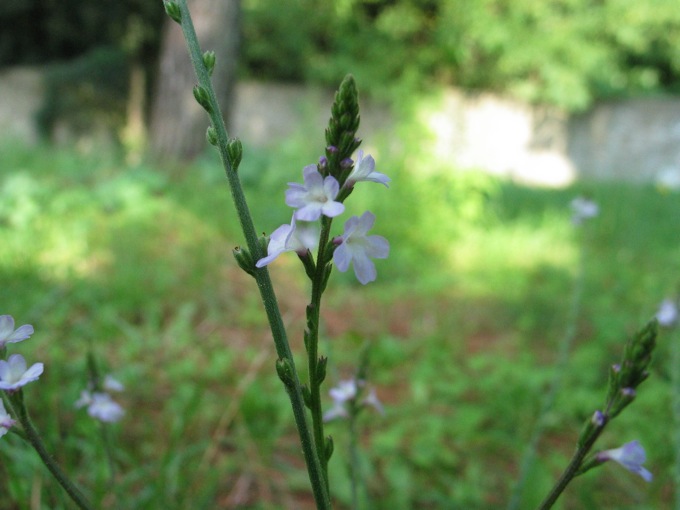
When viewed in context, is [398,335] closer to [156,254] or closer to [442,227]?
[156,254]

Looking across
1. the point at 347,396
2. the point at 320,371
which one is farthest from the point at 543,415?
the point at 320,371

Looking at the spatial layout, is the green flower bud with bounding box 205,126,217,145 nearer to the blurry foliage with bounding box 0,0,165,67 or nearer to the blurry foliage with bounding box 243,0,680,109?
the blurry foliage with bounding box 0,0,165,67

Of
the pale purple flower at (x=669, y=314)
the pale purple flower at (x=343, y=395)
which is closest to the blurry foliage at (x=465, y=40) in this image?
the pale purple flower at (x=669, y=314)

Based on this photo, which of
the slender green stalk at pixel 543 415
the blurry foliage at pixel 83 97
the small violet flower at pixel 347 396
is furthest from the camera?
the blurry foliage at pixel 83 97

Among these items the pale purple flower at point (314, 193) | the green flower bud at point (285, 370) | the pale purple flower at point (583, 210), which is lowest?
the green flower bud at point (285, 370)

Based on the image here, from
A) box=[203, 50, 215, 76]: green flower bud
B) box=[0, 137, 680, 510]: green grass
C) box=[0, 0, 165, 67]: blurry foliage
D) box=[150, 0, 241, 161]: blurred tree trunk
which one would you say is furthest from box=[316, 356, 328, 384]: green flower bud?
box=[0, 0, 165, 67]: blurry foliage

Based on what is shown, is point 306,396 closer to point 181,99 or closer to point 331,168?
point 331,168

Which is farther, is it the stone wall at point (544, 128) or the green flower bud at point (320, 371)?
the stone wall at point (544, 128)

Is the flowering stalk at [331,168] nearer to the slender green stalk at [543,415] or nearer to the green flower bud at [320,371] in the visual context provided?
the green flower bud at [320,371]

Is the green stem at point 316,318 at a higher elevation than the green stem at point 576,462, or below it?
higher
